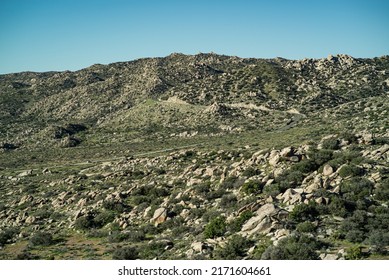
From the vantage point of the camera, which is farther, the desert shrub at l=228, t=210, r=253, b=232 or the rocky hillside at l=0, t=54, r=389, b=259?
the desert shrub at l=228, t=210, r=253, b=232

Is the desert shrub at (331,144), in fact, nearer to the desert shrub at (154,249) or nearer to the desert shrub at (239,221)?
the desert shrub at (239,221)

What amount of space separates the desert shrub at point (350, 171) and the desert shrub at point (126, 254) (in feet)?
42.5

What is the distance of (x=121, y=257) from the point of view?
20.8 m

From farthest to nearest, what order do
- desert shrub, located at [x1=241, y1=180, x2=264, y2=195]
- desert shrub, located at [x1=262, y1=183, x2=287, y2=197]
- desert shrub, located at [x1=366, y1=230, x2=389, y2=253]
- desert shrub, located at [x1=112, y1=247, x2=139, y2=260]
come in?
desert shrub, located at [x1=241, y1=180, x2=264, y2=195], desert shrub, located at [x1=262, y1=183, x2=287, y2=197], desert shrub, located at [x1=112, y1=247, x2=139, y2=260], desert shrub, located at [x1=366, y1=230, x2=389, y2=253]

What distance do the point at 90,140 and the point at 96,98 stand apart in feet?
187

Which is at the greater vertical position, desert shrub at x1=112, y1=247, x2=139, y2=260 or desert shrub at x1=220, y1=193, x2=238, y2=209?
desert shrub at x1=220, y1=193, x2=238, y2=209

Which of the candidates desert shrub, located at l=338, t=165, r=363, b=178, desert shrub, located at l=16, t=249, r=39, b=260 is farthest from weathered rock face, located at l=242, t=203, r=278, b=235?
desert shrub, located at l=16, t=249, r=39, b=260

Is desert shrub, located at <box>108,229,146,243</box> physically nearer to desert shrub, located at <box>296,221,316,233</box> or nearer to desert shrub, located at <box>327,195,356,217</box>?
desert shrub, located at <box>296,221,316,233</box>

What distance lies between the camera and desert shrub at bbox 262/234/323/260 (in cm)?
1553

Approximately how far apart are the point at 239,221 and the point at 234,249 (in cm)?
312

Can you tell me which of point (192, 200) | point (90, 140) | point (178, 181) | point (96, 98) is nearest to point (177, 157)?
point (178, 181)

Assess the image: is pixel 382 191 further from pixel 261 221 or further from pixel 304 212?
pixel 261 221

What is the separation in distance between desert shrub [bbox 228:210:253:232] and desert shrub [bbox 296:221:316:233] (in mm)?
3316
